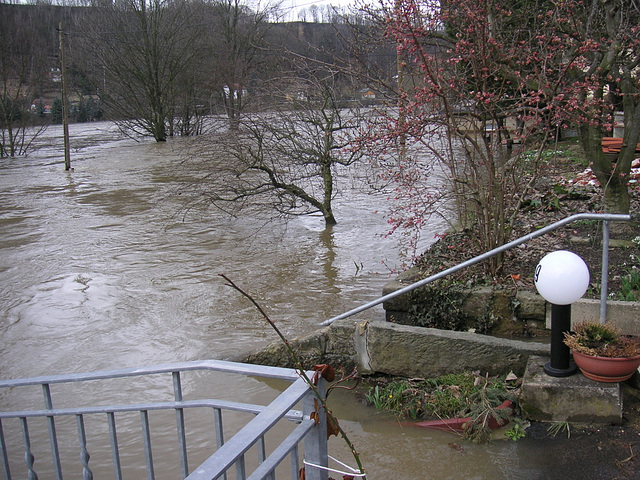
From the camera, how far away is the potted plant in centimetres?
377

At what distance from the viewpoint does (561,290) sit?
380 centimetres

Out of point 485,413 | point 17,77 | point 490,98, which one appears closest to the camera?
point 485,413

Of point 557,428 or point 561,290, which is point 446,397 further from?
point 561,290

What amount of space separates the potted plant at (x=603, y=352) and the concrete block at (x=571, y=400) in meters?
0.09

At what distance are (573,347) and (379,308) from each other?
3.65 metres

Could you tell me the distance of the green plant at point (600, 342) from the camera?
3.81 metres

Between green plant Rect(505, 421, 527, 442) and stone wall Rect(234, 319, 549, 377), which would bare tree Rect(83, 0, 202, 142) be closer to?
stone wall Rect(234, 319, 549, 377)

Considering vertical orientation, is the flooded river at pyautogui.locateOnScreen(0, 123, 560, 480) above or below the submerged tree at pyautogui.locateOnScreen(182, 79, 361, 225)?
below

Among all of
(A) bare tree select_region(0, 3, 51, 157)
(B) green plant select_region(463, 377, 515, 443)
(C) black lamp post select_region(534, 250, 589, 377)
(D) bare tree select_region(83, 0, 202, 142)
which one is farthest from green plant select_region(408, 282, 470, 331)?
(A) bare tree select_region(0, 3, 51, 157)

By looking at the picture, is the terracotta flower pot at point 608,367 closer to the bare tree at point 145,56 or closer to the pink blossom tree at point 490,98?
the pink blossom tree at point 490,98

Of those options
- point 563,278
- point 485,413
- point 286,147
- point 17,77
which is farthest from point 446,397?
point 17,77

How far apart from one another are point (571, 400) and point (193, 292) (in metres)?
6.09

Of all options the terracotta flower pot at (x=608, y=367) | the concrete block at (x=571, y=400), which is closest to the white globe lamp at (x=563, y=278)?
the terracotta flower pot at (x=608, y=367)

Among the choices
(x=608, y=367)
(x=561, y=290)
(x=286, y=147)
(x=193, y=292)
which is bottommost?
(x=193, y=292)
